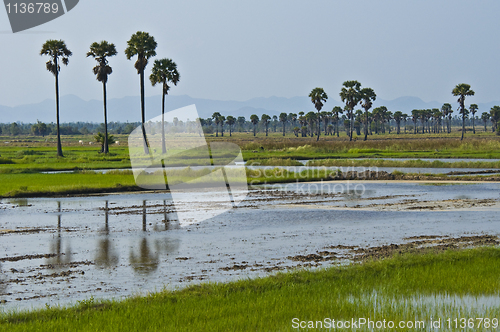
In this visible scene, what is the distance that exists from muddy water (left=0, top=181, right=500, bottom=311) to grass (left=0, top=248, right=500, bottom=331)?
105 cm

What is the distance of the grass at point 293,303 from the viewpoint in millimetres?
8367

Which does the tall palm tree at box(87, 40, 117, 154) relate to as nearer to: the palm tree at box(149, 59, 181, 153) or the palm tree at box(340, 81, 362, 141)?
the palm tree at box(149, 59, 181, 153)

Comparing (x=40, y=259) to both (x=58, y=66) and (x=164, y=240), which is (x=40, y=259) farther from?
(x=58, y=66)

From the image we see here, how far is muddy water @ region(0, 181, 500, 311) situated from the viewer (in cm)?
1179

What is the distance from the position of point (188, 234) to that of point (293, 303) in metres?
8.90

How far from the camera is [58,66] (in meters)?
73.0

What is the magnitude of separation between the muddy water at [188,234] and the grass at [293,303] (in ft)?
3.45

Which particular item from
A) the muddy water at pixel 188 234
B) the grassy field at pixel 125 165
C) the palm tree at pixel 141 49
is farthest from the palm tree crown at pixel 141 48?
the muddy water at pixel 188 234

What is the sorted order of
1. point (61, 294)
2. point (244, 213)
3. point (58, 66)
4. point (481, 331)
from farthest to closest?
point (58, 66) < point (244, 213) < point (61, 294) < point (481, 331)

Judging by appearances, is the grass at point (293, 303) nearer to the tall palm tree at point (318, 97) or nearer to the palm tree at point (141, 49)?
the palm tree at point (141, 49)

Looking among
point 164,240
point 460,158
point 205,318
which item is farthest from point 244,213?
point 460,158

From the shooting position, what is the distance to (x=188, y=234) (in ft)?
58.5

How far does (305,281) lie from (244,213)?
1219 centimetres

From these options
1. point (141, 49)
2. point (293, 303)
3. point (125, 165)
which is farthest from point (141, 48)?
point (293, 303)
